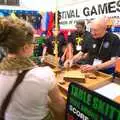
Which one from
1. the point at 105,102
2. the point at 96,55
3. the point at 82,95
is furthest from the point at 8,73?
Result: the point at 96,55

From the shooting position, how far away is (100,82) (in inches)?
66.1

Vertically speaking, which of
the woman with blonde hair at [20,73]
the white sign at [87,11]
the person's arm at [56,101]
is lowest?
the person's arm at [56,101]

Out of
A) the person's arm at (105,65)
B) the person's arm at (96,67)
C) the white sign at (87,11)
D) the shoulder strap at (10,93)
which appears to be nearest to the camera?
the shoulder strap at (10,93)

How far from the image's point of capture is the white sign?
11.8 ft

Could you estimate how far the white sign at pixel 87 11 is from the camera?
360 cm

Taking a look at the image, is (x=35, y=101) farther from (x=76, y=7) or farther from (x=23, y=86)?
(x=76, y=7)

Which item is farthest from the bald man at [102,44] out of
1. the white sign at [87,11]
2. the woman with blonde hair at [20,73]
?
the woman with blonde hair at [20,73]

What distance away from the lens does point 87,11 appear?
4.23 metres

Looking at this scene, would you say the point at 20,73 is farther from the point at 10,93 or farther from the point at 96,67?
the point at 96,67

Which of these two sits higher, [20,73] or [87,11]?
[87,11]

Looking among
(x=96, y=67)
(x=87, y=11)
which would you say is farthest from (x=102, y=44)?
(x=87, y=11)

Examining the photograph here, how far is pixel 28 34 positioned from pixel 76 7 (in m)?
3.51

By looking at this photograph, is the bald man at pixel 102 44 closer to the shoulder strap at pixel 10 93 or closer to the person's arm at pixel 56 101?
the person's arm at pixel 56 101

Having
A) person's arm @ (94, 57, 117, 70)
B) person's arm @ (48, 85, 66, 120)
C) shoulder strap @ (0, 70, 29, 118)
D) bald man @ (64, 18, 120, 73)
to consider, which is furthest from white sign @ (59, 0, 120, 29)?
A: shoulder strap @ (0, 70, 29, 118)
